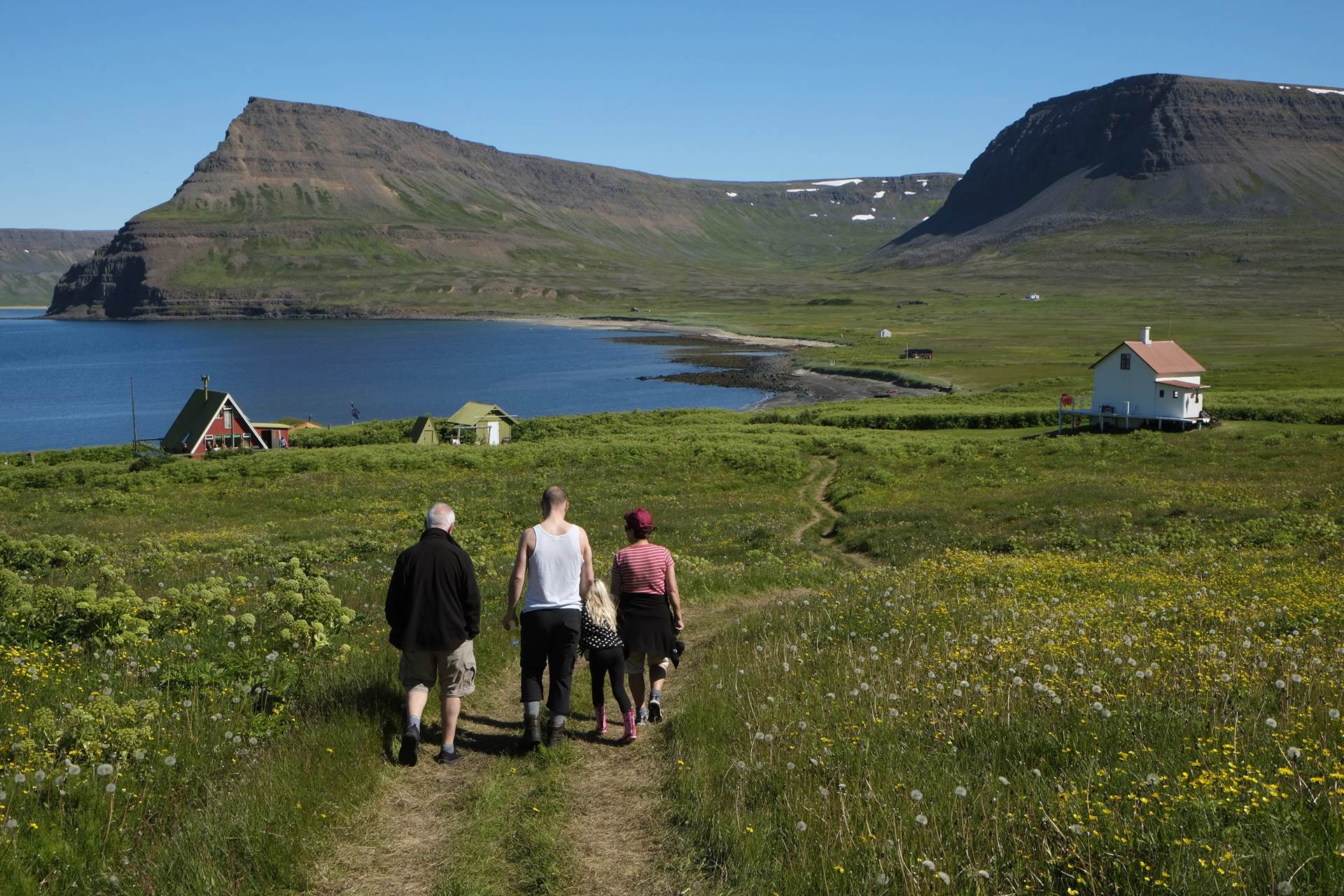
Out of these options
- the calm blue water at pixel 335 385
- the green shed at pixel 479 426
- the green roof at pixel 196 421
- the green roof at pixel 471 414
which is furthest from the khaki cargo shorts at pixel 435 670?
the calm blue water at pixel 335 385

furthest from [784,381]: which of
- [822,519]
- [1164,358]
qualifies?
[822,519]

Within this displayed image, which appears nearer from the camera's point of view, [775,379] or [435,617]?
[435,617]

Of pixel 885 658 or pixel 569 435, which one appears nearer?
pixel 885 658

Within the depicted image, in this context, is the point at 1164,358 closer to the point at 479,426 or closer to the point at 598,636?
the point at 479,426

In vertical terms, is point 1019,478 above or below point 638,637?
below

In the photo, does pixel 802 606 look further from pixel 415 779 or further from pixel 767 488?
pixel 767 488

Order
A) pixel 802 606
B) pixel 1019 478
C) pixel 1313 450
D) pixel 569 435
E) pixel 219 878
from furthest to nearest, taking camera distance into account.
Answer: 1. pixel 569 435
2. pixel 1313 450
3. pixel 1019 478
4. pixel 802 606
5. pixel 219 878

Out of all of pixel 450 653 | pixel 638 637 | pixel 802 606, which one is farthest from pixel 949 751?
pixel 802 606

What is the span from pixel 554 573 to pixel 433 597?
118cm

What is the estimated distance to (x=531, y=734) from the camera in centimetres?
979

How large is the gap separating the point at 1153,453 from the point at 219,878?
53856mm

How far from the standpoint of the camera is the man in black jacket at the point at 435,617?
9453 millimetres

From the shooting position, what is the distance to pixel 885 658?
10.6 m

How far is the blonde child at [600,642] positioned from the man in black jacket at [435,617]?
1357 millimetres
